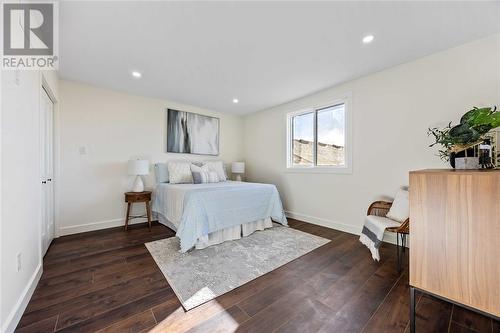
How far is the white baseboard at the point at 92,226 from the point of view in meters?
2.92

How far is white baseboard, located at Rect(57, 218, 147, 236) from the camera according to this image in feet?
9.57

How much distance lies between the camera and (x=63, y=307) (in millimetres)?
1434

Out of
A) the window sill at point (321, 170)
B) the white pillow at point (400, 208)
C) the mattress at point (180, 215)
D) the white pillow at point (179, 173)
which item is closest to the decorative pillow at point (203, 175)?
the white pillow at point (179, 173)

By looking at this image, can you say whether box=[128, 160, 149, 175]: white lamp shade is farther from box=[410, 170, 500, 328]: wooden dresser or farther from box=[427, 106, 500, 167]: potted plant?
box=[427, 106, 500, 167]: potted plant

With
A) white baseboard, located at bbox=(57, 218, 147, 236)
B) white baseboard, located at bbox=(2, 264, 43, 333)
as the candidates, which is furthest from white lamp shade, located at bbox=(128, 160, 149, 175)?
white baseboard, located at bbox=(2, 264, 43, 333)

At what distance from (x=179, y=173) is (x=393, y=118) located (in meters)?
3.46

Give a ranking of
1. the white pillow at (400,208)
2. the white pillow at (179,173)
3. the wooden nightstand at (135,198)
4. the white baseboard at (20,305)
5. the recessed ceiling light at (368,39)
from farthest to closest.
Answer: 1. the white pillow at (179,173)
2. the wooden nightstand at (135,198)
3. the white pillow at (400,208)
4. the recessed ceiling light at (368,39)
5. the white baseboard at (20,305)

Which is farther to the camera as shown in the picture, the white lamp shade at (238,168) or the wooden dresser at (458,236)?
the white lamp shade at (238,168)

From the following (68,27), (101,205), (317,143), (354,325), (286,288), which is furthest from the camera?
(317,143)

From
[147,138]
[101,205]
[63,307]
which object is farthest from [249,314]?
[147,138]

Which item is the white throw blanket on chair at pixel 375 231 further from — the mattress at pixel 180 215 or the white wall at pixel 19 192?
the white wall at pixel 19 192

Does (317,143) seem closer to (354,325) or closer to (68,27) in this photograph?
(354,325)

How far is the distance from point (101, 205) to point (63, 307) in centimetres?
215

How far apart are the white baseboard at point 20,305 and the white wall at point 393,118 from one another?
11.4ft
